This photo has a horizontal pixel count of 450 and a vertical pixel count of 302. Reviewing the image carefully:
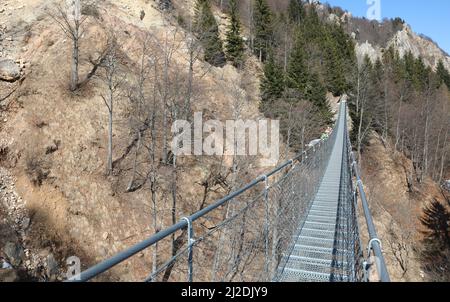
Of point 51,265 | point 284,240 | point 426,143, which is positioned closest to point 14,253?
point 51,265

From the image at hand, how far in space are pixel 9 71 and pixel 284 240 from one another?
1906 centimetres

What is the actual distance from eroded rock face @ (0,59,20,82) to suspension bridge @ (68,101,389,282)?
17137 millimetres

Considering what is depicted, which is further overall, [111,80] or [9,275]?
[111,80]

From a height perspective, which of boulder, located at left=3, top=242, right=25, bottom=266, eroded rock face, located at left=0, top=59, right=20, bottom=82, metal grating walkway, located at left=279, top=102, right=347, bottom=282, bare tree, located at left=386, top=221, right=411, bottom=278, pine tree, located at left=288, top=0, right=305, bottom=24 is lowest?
bare tree, located at left=386, top=221, right=411, bottom=278

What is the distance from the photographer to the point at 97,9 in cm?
2470

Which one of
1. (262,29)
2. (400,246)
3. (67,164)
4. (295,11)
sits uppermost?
(295,11)

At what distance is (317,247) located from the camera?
5133 millimetres

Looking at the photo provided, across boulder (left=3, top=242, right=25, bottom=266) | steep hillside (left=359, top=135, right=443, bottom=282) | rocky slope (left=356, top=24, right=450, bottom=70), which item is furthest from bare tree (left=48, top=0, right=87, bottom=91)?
rocky slope (left=356, top=24, right=450, bottom=70)

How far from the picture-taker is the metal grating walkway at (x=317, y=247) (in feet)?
14.5

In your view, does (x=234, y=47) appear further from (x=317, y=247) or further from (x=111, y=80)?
(x=317, y=247)

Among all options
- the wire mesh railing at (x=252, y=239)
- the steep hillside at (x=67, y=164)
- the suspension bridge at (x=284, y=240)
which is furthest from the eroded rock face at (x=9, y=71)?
the wire mesh railing at (x=252, y=239)

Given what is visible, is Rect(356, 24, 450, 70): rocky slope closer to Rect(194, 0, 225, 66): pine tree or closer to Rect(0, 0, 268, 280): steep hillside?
Rect(194, 0, 225, 66): pine tree

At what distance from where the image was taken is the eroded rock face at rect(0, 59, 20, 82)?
17.9m

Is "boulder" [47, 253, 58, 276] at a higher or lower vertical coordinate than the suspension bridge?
lower
